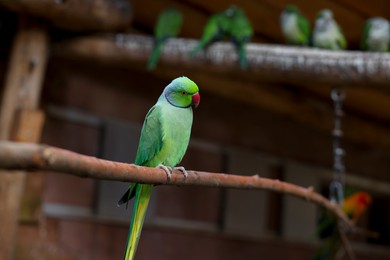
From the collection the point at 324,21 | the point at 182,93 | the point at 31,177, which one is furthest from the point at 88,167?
the point at 324,21

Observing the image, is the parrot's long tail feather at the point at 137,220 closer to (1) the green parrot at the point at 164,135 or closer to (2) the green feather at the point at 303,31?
(1) the green parrot at the point at 164,135

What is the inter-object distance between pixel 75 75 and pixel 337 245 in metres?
1.24

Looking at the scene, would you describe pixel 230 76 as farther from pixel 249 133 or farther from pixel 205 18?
pixel 249 133

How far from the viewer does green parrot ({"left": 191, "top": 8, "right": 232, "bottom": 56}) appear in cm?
194

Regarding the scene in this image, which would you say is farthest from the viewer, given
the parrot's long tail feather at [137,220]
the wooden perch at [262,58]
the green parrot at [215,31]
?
the green parrot at [215,31]

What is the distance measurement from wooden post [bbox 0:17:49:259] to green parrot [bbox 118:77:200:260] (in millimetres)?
957

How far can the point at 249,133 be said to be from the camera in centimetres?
→ 311

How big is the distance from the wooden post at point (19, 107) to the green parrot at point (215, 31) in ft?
1.72

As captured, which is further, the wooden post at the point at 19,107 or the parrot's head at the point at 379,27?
the parrot's head at the point at 379,27

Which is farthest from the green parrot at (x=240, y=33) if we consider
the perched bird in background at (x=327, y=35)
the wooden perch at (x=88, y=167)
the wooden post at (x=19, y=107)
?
the wooden perch at (x=88, y=167)

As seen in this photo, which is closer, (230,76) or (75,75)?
(230,76)

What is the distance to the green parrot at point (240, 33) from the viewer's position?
1.86 m

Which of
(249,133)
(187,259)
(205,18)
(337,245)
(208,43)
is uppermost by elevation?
(205,18)

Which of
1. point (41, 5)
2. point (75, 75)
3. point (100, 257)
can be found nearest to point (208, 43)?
point (41, 5)
